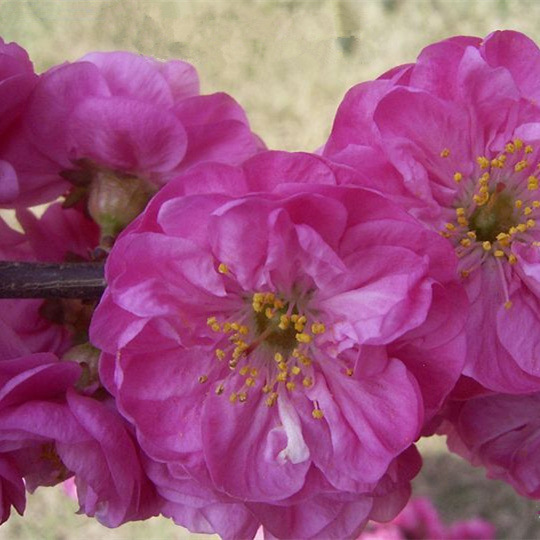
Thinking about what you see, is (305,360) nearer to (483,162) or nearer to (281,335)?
(281,335)

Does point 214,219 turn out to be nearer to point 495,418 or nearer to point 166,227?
point 166,227

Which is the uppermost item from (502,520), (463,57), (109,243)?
(463,57)

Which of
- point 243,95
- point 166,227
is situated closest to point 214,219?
point 166,227

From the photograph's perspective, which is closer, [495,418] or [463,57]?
[463,57]

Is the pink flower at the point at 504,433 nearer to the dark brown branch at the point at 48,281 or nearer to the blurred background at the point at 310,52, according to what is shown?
the dark brown branch at the point at 48,281

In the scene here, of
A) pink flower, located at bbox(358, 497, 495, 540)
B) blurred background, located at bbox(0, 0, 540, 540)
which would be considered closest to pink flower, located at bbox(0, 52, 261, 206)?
pink flower, located at bbox(358, 497, 495, 540)

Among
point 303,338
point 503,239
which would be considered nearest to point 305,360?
point 303,338
